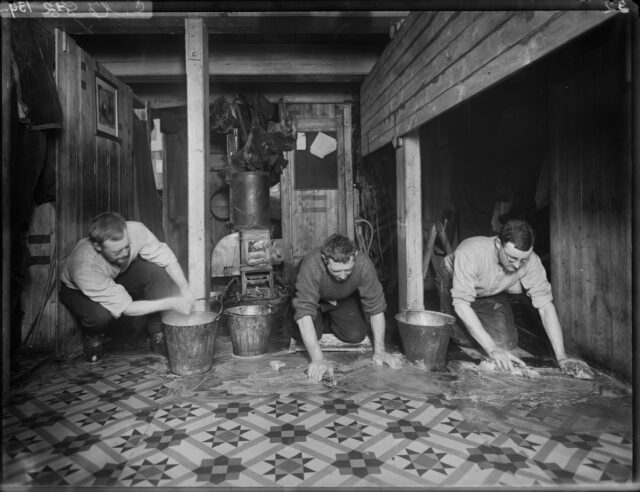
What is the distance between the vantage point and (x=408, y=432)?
8.41 ft

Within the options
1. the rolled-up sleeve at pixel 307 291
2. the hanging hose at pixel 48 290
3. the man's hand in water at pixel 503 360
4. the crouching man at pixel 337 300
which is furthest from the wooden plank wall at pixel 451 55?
Result: the hanging hose at pixel 48 290

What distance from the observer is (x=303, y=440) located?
98.0 inches

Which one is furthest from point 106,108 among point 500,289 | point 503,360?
point 503,360

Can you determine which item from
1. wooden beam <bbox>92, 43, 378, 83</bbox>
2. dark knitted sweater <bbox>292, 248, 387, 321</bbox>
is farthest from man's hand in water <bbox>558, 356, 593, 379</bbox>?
wooden beam <bbox>92, 43, 378, 83</bbox>

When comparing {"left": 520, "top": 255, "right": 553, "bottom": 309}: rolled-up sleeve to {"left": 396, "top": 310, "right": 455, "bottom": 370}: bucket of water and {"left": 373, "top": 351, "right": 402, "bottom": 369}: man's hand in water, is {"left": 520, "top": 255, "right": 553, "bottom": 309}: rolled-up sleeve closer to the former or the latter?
{"left": 396, "top": 310, "right": 455, "bottom": 370}: bucket of water

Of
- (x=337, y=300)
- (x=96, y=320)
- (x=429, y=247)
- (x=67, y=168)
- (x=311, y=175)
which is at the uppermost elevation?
(x=311, y=175)

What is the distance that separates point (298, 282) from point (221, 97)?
13.4ft

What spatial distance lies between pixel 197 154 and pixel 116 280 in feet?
4.97

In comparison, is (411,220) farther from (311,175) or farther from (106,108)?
(106,108)

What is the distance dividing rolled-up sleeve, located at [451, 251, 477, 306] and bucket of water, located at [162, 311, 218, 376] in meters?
2.07

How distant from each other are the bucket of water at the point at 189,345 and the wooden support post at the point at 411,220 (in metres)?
1.95

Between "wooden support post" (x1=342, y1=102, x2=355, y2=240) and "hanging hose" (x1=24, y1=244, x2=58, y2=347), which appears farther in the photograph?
"wooden support post" (x1=342, y1=102, x2=355, y2=240)

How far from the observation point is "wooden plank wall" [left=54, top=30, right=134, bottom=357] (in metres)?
3.99

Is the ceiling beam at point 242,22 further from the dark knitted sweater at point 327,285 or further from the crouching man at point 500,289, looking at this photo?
the crouching man at point 500,289
